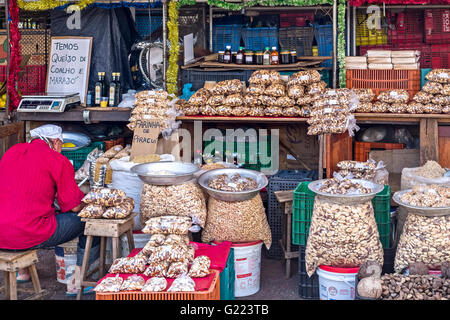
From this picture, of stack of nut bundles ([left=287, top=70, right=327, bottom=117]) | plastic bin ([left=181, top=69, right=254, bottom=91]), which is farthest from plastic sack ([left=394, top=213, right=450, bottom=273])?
plastic bin ([left=181, top=69, right=254, bottom=91])

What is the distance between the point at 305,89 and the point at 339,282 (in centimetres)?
302

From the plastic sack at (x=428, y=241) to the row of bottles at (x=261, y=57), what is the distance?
3711mm

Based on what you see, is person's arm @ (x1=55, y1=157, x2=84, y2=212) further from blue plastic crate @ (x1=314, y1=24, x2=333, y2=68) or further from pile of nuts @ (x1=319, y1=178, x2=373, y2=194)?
blue plastic crate @ (x1=314, y1=24, x2=333, y2=68)

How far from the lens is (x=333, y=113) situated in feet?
19.7

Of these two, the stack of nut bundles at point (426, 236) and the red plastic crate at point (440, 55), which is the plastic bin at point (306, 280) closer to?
the stack of nut bundles at point (426, 236)

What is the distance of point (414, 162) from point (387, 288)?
296 cm

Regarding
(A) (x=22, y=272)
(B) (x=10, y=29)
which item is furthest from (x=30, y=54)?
(A) (x=22, y=272)

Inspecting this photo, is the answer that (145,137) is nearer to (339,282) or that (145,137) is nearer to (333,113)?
(333,113)

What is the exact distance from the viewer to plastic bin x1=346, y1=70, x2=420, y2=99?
21.7 ft

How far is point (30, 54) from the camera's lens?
8.14 metres

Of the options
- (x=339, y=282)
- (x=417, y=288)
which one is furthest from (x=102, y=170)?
(x=417, y=288)

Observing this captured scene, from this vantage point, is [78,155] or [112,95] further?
[112,95]

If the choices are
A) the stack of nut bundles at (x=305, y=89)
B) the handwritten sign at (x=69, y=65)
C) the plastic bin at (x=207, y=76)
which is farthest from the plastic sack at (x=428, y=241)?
the handwritten sign at (x=69, y=65)
